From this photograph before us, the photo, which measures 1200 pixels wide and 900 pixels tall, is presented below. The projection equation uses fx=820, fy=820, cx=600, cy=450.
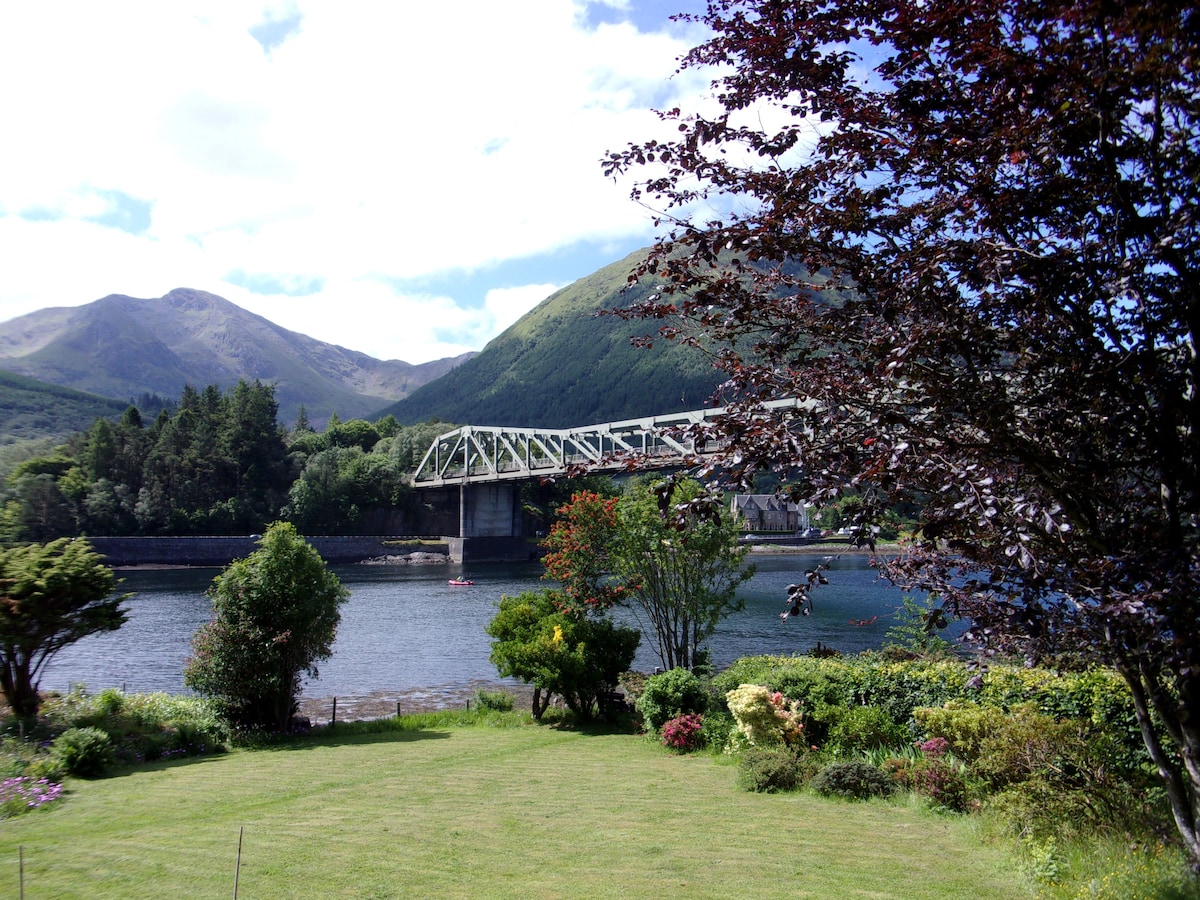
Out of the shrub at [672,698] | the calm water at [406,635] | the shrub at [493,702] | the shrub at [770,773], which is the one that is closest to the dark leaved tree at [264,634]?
the shrub at [493,702]

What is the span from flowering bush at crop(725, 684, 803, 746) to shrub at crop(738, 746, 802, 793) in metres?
1.03

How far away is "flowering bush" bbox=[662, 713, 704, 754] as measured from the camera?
16391mm

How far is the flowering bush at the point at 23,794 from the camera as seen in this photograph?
11.2 m

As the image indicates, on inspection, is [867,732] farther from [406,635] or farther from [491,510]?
[491,510]

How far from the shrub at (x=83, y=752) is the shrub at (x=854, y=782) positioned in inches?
480

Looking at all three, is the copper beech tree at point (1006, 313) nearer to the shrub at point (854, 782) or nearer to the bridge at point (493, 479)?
the shrub at point (854, 782)

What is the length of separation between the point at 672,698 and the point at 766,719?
3.99 meters

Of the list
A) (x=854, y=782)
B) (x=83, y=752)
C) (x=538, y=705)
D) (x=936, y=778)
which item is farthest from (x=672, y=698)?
(x=83, y=752)

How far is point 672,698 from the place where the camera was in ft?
57.8

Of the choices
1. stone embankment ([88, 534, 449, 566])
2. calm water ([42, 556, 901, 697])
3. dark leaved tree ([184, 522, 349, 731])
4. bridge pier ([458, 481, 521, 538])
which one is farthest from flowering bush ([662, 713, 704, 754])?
bridge pier ([458, 481, 521, 538])

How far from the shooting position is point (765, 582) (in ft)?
221

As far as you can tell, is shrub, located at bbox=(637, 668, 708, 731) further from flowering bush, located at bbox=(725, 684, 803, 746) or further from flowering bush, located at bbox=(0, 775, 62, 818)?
flowering bush, located at bbox=(0, 775, 62, 818)

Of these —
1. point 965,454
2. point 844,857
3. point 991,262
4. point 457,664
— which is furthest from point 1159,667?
point 457,664

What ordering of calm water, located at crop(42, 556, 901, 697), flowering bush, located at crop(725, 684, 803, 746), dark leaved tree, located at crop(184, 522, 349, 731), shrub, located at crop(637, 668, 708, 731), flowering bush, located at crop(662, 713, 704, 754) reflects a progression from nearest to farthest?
flowering bush, located at crop(725, 684, 803, 746) → flowering bush, located at crop(662, 713, 704, 754) → shrub, located at crop(637, 668, 708, 731) → dark leaved tree, located at crop(184, 522, 349, 731) → calm water, located at crop(42, 556, 901, 697)
